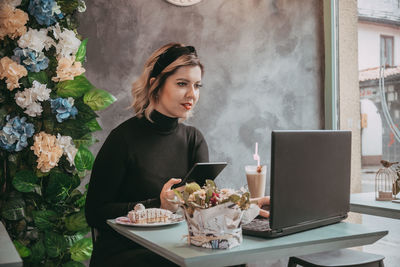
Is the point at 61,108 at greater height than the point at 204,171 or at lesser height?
greater

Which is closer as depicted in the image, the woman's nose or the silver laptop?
the silver laptop

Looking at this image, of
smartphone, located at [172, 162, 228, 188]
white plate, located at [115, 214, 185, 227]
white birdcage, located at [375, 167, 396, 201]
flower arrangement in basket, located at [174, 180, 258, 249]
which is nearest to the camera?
flower arrangement in basket, located at [174, 180, 258, 249]

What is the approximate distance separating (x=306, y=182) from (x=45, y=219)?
1.64m

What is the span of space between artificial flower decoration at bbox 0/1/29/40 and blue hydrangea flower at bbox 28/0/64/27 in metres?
→ 0.06

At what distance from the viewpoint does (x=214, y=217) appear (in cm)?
133

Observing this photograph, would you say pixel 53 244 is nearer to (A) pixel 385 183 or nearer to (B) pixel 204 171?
(B) pixel 204 171

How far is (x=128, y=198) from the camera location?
2141 mm

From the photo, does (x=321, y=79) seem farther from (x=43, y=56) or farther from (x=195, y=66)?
(x=43, y=56)

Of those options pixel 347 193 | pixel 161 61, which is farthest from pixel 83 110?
pixel 347 193

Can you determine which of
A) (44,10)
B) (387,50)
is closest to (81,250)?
(44,10)

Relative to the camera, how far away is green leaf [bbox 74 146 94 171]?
2.63 meters

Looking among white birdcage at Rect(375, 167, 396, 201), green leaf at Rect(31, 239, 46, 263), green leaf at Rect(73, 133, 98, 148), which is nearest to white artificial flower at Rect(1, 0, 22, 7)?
green leaf at Rect(73, 133, 98, 148)

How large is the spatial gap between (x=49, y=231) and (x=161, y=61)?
1150 millimetres

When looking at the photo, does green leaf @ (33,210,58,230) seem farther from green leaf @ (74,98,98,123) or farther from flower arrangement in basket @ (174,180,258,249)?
flower arrangement in basket @ (174,180,258,249)
